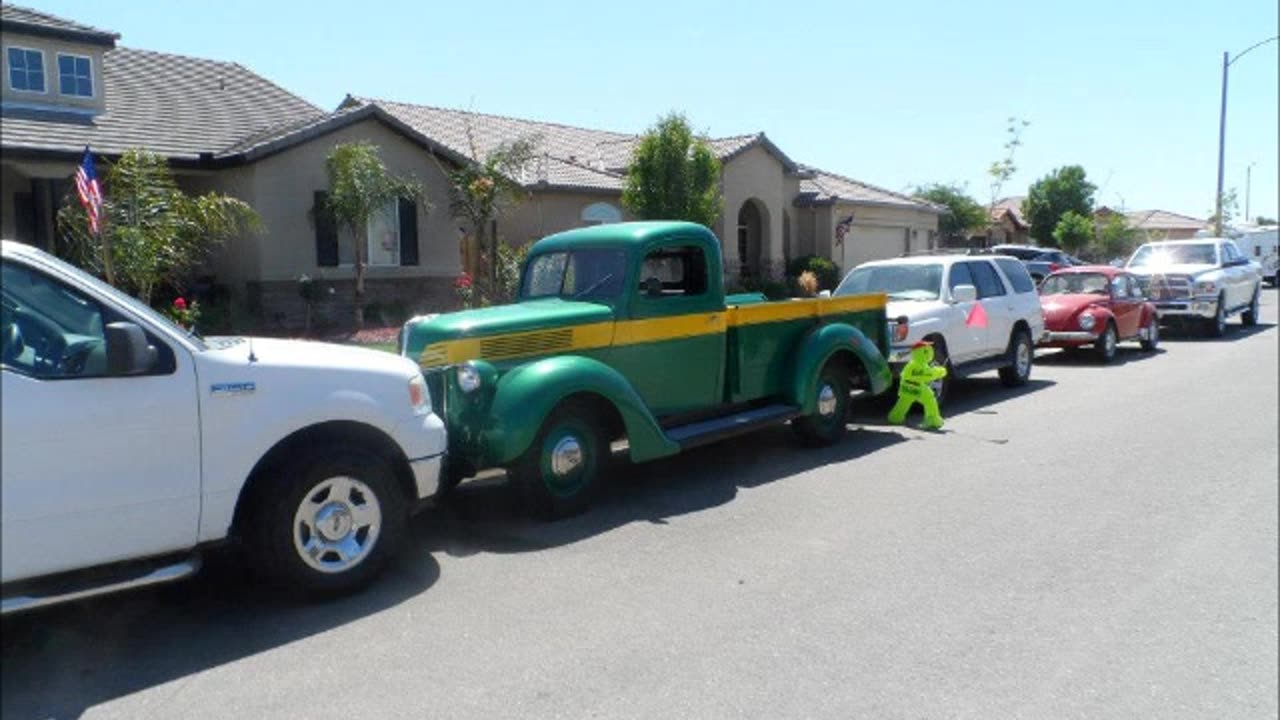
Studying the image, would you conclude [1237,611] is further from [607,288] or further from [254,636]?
[607,288]

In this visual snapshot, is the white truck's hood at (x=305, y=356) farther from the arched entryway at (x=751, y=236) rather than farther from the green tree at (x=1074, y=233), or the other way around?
the green tree at (x=1074, y=233)

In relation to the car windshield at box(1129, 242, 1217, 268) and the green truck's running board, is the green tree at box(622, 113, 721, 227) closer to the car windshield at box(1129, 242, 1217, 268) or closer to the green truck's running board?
the car windshield at box(1129, 242, 1217, 268)

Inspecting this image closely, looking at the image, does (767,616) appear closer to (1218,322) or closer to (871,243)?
(1218,322)

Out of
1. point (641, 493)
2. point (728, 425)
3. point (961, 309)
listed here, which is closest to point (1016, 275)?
point (961, 309)

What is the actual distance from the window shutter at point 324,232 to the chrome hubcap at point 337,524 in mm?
12978

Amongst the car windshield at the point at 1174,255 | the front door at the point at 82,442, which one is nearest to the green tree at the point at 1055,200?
the car windshield at the point at 1174,255

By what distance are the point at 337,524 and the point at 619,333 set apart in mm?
2799

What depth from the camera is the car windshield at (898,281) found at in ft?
40.1

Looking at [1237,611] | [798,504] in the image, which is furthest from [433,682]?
[798,504]

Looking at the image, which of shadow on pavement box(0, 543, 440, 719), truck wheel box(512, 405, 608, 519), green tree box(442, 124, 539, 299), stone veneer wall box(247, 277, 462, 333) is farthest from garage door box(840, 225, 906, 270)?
shadow on pavement box(0, 543, 440, 719)

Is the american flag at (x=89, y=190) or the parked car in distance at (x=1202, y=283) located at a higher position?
the american flag at (x=89, y=190)

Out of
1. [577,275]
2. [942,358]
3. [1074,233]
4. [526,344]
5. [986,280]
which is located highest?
[1074,233]

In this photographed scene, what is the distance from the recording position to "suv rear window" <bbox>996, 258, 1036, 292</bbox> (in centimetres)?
1358

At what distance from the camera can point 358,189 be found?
17.0 meters
